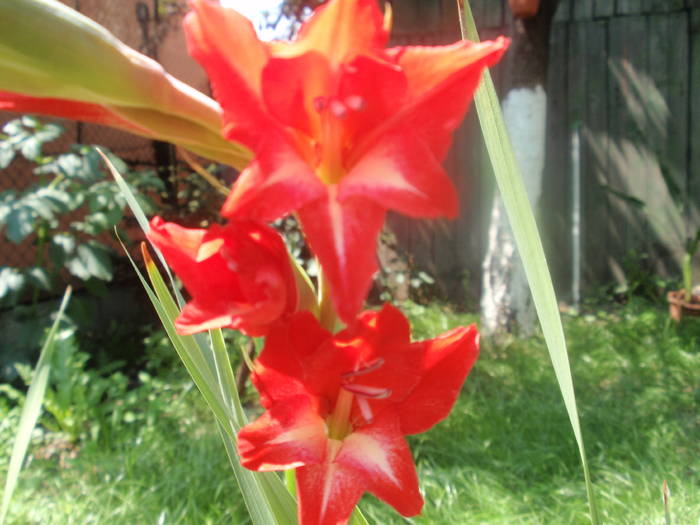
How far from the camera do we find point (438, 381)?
0.35 metres

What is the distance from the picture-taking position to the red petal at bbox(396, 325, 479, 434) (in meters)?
0.34

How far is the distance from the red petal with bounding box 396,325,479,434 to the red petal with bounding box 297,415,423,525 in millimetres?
16

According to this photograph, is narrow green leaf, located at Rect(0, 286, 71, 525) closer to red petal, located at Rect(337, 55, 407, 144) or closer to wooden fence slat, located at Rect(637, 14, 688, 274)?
red petal, located at Rect(337, 55, 407, 144)

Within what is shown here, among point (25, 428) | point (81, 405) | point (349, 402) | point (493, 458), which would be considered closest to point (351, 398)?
point (349, 402)

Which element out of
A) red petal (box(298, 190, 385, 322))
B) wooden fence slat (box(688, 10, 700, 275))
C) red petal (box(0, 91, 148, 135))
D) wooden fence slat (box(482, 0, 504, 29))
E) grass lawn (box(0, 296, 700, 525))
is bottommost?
grass lawn (box(0, 296, 700, 525))

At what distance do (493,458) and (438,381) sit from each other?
57.3 inches

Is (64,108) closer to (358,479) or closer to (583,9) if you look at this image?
(358,479)

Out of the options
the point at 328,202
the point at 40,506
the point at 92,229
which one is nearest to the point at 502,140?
the point at 328,202

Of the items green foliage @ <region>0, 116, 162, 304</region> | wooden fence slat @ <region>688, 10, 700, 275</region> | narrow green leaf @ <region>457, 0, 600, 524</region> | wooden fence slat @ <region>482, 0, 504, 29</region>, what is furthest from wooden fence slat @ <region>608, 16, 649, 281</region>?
narrow green leaf @ <region>457, 0, 600, 524</region>

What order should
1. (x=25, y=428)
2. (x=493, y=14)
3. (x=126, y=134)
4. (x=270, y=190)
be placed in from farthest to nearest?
(x=493, y=14)
(x=126, y=134)
(x=25, y=428)
(x=270, y=190)

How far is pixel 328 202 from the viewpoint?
261mm

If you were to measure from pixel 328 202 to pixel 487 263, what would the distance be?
2.55 meters

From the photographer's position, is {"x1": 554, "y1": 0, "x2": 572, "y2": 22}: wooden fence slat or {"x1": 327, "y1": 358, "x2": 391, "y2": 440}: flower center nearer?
{"x1": 327, "y1": 358, "x2": 391, "y2": 440}: flower center

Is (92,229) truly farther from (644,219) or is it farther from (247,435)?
(644,219)
